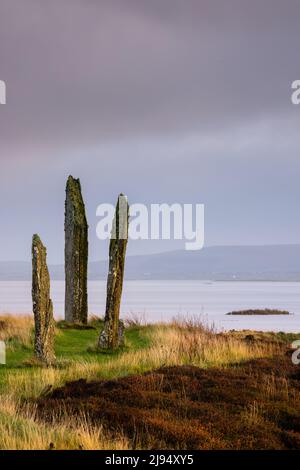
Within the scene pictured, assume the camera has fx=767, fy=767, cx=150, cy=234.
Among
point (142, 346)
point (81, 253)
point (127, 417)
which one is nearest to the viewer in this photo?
point (127, 417)

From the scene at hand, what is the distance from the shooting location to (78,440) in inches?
422

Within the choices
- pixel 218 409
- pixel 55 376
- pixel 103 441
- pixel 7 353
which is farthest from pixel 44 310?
pixel 103 441

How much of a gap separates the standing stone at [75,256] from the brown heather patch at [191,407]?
50.8ft

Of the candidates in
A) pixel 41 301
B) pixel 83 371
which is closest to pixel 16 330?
pixel 41 301

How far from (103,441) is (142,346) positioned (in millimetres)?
16143

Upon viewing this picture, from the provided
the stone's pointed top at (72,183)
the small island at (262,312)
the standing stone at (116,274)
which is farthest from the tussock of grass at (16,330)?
the small island at (262,312)

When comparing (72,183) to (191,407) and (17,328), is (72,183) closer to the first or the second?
(17,328)

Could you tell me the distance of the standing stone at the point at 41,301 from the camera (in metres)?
22.2

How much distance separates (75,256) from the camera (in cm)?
3356

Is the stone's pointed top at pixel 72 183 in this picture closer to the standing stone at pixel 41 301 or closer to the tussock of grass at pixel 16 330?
the tussock of grass at pixel 16 330

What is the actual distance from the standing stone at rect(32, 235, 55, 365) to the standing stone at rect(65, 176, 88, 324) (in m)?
10.7

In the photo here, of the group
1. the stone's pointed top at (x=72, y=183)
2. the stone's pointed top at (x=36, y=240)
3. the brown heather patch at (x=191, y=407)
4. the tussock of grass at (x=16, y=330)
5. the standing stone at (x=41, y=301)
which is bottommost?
the brown heather patch at (x=191, y=407)

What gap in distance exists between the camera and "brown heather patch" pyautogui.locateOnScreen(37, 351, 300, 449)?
12117 millimetres
